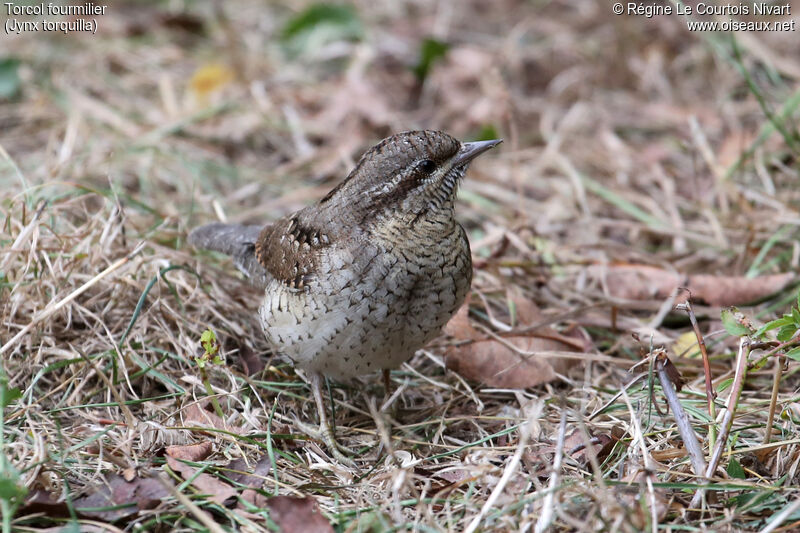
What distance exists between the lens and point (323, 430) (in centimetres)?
343

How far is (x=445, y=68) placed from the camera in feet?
23.2

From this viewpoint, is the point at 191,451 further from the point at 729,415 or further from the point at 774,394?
the point at 774,394

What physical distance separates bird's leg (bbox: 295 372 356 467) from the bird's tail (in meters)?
0.55

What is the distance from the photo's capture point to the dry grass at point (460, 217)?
9.36 ft

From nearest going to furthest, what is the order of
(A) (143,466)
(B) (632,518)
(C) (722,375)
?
(B) (632,518), (A) (143,466), (C) (722,375)

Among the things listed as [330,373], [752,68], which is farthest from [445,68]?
[330,373]

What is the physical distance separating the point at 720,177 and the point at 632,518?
11.4ft

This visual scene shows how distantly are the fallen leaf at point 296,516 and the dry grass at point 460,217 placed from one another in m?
0.10

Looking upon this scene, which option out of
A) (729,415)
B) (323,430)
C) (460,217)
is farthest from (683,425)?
(460,217)

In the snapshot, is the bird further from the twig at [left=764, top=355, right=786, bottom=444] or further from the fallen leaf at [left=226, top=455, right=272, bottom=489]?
the twig at [left=764, top=355, right=786, bottom=444]

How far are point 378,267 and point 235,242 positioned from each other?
112 centimetres

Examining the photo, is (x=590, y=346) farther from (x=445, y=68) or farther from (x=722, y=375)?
(x=445, y=68)

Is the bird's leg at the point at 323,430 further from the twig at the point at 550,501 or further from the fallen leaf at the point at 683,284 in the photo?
the fallen leaf at the point at 683,284

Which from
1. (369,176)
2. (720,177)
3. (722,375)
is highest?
(369,176)
